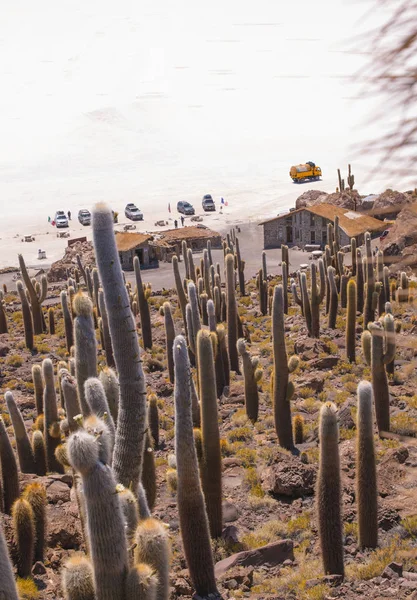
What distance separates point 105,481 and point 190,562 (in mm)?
4817

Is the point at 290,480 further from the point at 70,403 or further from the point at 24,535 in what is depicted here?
the point at 24,535

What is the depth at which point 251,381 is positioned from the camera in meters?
17.6

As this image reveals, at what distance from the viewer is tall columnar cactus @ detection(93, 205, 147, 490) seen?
23.0 ft

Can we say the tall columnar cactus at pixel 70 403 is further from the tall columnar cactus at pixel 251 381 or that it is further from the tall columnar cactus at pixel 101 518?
the tall columnar cactus at pixel 251 381

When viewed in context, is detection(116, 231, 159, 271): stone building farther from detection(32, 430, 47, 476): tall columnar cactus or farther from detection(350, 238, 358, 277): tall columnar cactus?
detection(32, 430, 47, 476): tall columnar cactus

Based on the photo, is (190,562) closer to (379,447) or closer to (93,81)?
(379,447)

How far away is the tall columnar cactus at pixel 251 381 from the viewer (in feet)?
56.8

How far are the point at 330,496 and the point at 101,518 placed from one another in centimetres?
512

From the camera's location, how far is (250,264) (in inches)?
1873

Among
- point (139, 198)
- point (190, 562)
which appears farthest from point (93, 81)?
point (190, 562)

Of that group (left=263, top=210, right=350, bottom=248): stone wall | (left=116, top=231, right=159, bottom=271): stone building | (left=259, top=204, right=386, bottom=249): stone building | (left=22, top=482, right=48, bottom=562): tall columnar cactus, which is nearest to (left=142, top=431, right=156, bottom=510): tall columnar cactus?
(left=22, top=482, right=48, bottom=562): tall columnar cactus

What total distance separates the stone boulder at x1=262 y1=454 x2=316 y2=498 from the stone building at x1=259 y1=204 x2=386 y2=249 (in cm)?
3236

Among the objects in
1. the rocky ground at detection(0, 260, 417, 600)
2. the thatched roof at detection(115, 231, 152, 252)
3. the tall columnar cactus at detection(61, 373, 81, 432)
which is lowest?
the rocky ground at detection(0, 260, 417, 600)

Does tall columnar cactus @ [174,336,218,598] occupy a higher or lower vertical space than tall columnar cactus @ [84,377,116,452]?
lower
